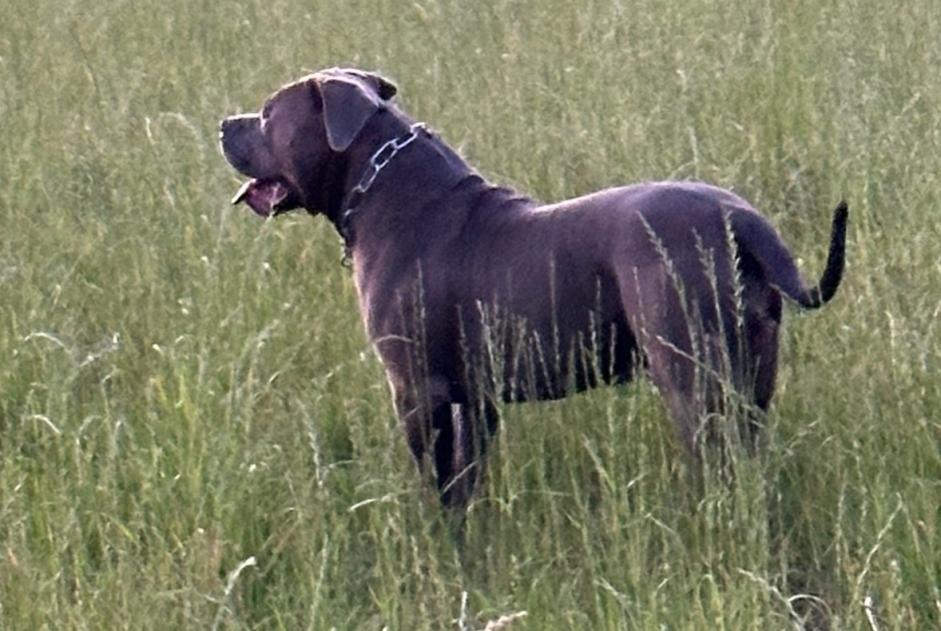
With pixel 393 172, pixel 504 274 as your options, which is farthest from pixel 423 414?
pixel 393 172

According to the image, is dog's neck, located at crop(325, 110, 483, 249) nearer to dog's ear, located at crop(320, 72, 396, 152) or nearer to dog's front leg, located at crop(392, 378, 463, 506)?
dog's ear, located at crop(320, 72, 396, 152)

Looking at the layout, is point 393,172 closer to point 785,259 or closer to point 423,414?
point 423,414

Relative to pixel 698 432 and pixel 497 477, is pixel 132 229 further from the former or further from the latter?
pixel 698 432

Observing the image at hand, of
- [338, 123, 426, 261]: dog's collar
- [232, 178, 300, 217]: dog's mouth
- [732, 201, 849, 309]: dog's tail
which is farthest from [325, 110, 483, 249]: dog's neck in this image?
[732, 201, 849, 309]: dog's tail

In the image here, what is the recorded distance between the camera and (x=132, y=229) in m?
4.64

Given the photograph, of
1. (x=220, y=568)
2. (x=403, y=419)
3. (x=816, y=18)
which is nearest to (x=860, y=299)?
(x=403, y=419)

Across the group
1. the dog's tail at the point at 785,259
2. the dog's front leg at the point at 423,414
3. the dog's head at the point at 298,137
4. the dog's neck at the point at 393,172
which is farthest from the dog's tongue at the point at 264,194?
the dog's tail at the point at 785,259

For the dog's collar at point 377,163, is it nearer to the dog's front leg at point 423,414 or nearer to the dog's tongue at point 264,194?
the dog's tongue at point 264,194

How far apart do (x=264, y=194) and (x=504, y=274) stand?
818mm

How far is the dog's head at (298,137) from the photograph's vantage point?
3498 millimetres

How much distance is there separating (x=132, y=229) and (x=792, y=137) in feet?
7.42

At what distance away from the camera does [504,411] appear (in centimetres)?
342

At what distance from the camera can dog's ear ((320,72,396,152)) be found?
347cm

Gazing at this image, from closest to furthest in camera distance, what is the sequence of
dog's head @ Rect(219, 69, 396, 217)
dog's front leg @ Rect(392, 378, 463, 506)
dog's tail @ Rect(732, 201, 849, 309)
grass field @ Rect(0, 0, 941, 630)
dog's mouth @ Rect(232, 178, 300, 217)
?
grass field @ Rect(0, 0, 941, 630), dog's tail @ Rect(732, 201, 849, 309), dog's front leg @ Rect(392, 378, 463, 506), dog's head @ Rect(219, 69, 396, 217), dog's mouth @ Rect(232, 178, 300, 217)
